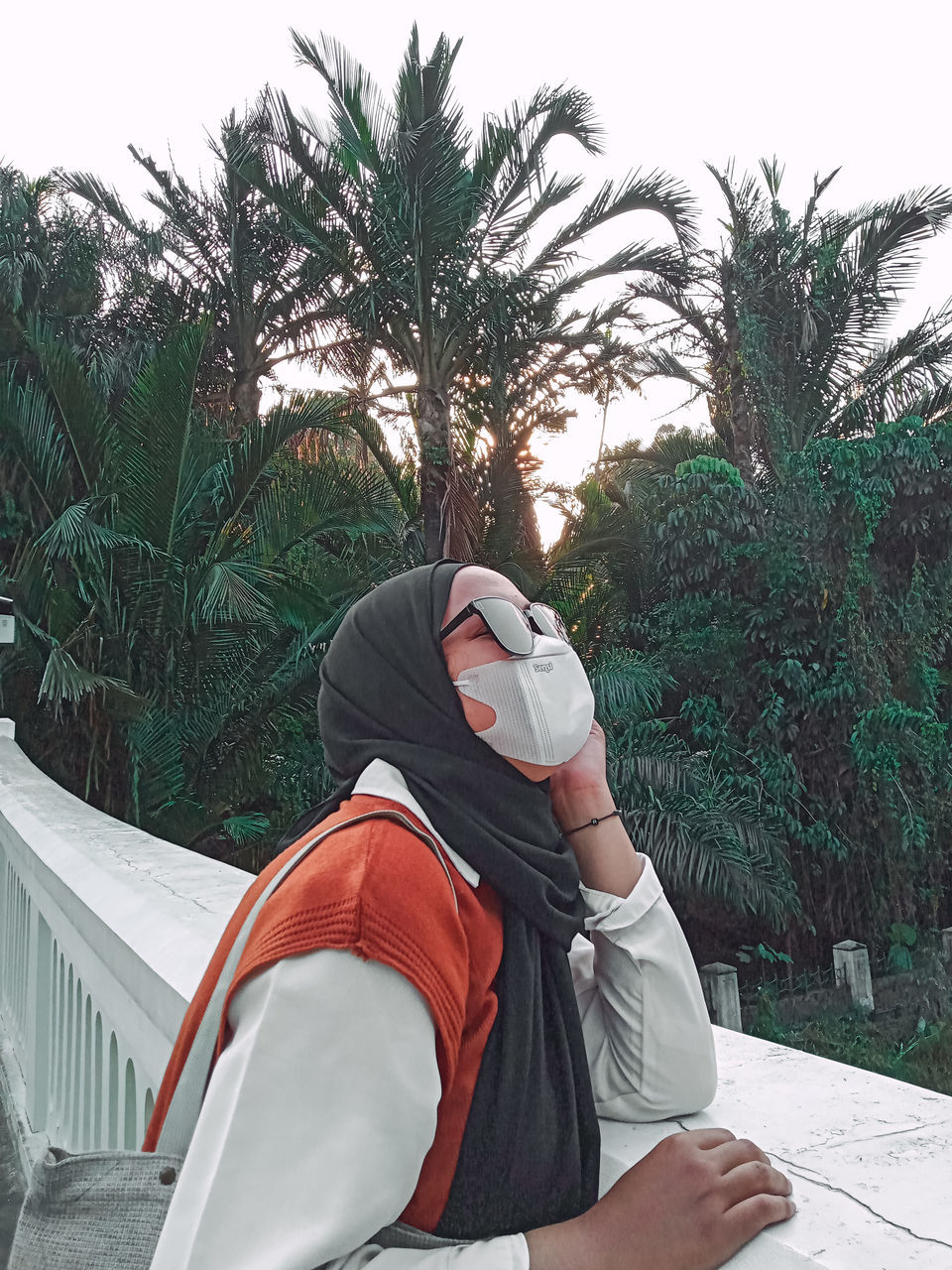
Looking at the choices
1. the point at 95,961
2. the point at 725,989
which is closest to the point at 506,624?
the point at 95,961

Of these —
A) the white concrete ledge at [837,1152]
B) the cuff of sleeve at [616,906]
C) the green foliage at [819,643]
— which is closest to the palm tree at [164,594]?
the green foliage at [819,643]

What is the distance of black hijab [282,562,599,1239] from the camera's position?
0.94 meters

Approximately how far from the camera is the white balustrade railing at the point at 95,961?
1.56 metres

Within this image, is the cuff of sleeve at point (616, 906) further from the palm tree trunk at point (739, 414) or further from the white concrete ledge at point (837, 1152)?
the palm tree trunk at point (739, 414)

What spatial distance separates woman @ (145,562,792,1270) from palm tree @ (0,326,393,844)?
544cm

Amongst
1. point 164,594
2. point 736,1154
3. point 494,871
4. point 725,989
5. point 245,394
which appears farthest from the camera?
point 245,394

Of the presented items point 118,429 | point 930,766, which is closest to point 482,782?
point 118,429

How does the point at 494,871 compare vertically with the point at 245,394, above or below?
below

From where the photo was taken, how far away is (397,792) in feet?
3.50

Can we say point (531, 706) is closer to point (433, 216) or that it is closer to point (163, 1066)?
point (163, 1066)

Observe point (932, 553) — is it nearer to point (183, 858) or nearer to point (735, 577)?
point (735, 577)

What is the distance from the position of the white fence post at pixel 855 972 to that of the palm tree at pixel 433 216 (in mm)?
5541

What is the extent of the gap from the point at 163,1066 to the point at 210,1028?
0.65m

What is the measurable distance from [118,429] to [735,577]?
6.94 m
